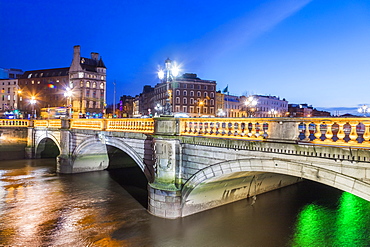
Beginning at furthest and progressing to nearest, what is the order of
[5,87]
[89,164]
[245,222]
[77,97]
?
[5,87] < [77,97] < [89,164] < [245,222]

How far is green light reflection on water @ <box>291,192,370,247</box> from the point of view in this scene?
479 inches

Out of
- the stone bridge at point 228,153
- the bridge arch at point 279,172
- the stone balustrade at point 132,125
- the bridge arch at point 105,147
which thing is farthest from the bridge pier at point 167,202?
the stone balustrade at point 132,125

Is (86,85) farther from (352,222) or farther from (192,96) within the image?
(352,222)

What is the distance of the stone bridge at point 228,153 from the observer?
7.59m

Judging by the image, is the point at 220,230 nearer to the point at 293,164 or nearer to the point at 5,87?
the point at 293,164

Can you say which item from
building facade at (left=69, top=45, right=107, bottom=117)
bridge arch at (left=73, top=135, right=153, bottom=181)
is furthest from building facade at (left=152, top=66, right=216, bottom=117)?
bridge arch at (left=73, top=135, right=153, bottom=181)

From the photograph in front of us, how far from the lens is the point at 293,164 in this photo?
344 inches

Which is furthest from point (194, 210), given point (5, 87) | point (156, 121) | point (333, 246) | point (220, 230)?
point (5, 87)

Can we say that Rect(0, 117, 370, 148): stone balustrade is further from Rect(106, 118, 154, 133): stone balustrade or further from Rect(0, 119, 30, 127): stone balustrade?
Rect(0, 119, 30, 127): stone balustrade

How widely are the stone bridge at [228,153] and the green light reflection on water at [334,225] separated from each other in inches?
130

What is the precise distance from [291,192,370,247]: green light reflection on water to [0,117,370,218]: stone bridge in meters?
3.29

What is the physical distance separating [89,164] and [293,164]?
887 inches

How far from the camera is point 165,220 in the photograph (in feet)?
44.8

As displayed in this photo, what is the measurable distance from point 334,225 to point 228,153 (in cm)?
778
